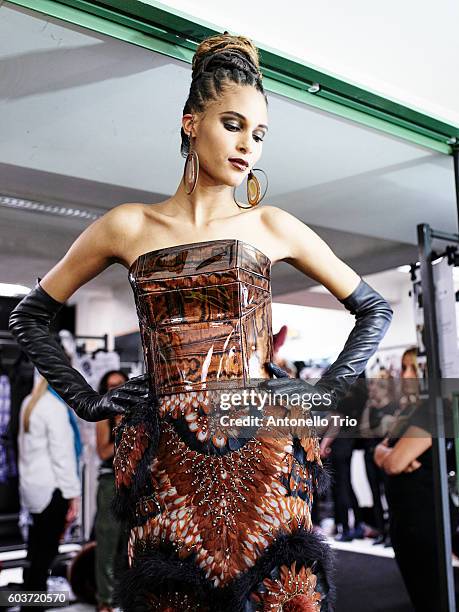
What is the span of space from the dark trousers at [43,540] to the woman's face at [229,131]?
4.17 ft

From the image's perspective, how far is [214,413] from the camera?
4.82 feet

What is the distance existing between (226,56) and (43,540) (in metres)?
1.80

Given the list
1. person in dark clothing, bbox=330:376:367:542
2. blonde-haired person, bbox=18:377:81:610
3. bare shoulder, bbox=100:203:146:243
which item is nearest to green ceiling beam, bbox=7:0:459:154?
bare shoulder, bbox=100:203:146:243

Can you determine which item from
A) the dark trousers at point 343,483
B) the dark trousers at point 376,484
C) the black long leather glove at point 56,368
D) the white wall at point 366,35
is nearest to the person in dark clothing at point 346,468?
the dark trousers at point 343,483

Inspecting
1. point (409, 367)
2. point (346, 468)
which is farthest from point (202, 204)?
point (409, 367)

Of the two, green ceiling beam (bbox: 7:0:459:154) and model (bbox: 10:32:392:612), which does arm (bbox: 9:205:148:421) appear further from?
green ceiling beam (bbox: 7:0:459:154)

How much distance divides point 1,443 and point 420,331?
1865 mm

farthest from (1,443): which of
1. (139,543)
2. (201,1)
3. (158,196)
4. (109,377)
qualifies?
(201,1)

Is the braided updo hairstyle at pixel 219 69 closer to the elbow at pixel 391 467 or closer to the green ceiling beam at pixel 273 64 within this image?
the green ceiling beam at pixel 273 64

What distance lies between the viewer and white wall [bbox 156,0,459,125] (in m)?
2.20

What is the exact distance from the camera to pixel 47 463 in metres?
3.07

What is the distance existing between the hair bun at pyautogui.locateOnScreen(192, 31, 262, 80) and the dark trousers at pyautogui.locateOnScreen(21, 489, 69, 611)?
4.84 ft

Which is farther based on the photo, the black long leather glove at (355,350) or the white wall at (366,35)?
the white wall at (366,35)

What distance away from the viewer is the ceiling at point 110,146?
1851mm
